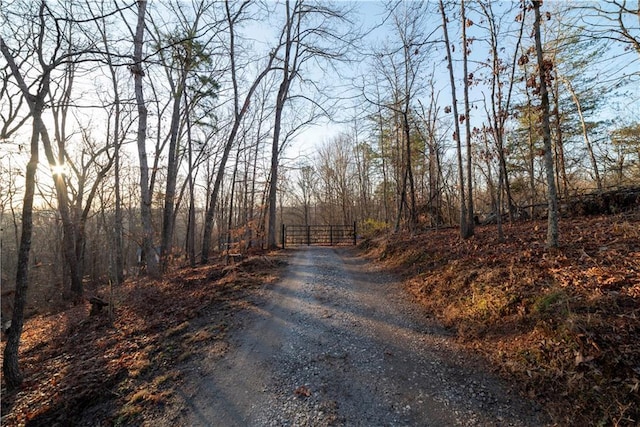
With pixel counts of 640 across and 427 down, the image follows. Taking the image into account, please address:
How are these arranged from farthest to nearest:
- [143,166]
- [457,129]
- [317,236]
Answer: [317,236] → [143,166] → [457,129]

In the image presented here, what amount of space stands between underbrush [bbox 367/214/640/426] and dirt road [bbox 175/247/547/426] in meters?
0.31

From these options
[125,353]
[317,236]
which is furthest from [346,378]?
[317,236]

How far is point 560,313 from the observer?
2.88 meters

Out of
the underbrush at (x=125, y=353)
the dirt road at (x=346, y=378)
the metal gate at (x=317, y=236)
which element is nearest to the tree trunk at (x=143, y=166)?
the underbrush at (x=125, y=353)

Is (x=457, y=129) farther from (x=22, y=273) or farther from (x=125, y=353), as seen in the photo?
(x=22, y=273)

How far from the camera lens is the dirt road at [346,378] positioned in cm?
233

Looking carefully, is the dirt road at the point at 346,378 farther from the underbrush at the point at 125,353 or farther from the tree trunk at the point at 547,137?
the tree trunk at the point at 547,137

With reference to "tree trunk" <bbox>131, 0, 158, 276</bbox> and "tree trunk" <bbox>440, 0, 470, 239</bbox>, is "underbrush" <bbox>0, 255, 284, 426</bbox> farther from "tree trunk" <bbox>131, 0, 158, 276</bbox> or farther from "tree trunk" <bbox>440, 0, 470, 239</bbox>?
"tree trunk" <bbox>440, 0, 470, 239</bbox>

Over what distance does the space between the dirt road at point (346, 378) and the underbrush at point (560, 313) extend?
1.03ft

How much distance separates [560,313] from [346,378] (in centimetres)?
242

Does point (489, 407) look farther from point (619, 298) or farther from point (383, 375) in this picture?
point (619, 298)

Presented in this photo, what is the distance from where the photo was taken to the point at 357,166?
80.2 ft

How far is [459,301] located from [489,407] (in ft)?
6.78

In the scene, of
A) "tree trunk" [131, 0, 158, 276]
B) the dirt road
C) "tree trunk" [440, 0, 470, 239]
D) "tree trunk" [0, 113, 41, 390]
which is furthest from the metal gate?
"tree trunk" [0, 113, 41, 390]
